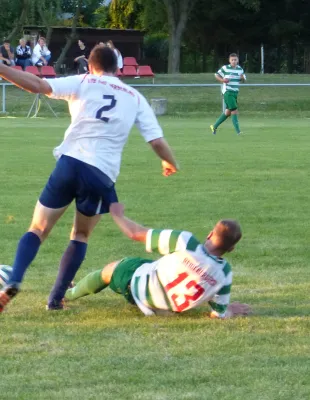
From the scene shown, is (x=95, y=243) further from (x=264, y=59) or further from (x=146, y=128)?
(x=264, y=59)

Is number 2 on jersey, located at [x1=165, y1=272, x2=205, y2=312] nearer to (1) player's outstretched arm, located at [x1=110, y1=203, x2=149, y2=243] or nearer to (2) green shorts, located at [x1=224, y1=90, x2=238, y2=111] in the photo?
(1) player's outstretched arm, located at [x1=110, y1=203, x2=149, y2=243]

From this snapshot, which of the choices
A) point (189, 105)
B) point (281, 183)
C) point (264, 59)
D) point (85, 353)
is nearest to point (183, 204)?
point (281, 183)

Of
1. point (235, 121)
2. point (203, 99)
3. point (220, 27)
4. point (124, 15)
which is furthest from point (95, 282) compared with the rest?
point (124, 15)

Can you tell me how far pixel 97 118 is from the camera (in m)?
6.31

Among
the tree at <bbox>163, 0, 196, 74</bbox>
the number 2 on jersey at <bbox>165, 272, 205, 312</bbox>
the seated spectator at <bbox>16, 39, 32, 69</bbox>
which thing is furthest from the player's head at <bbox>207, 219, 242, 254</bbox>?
the tree at <bbox>163, 0, 196, 74</bbox>

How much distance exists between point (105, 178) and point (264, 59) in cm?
5789

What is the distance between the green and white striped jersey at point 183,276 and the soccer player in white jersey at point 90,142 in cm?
46

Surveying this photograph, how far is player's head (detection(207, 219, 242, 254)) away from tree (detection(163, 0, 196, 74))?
48.6 m

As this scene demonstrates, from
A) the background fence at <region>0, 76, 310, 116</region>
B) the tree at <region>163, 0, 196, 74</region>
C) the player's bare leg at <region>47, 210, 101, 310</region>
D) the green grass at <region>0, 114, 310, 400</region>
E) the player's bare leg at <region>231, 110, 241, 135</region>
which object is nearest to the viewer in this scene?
the green grass at <region>0, 114, 310, 400</region>

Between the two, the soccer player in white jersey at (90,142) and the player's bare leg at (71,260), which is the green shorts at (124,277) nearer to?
the player's bare leg at (71,260)

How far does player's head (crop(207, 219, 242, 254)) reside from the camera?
618 centimetres

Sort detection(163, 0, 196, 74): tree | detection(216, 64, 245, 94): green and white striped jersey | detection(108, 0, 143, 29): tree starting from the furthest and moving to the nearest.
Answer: detection(108, 0, 143, 29): tree → detection(163, 0, 196, 74): tree → detection(216, 64, 245, 94): green and white striped jersey

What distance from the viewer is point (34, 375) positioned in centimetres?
509

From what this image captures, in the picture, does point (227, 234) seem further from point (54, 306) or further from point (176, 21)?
point (176, 21)
